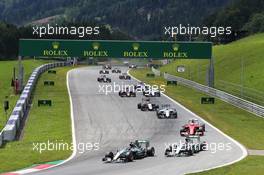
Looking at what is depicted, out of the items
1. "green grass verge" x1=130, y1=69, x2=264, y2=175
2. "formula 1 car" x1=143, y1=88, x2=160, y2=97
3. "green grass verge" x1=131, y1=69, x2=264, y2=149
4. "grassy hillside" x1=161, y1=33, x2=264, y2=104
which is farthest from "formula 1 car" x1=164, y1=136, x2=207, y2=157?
"formula 1 car" x1=143, y1=88, x2=160, y2=97

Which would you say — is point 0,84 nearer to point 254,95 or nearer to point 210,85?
point 210,85

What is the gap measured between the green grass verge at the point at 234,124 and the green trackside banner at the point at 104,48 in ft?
16.4

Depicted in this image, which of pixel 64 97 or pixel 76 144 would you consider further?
pixel 64 97

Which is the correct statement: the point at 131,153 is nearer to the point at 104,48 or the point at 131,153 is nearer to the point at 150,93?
the point at 150,93

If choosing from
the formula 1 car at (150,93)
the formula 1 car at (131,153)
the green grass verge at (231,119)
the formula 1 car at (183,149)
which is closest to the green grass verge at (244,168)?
the formula 1 car at (183,149)

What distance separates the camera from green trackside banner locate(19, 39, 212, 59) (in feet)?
239

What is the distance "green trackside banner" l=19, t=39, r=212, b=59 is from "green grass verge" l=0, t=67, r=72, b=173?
498 centimetres

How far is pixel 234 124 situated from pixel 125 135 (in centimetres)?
1104

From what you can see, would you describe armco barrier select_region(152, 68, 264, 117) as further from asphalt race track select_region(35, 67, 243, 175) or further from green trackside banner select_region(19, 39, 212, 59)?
asphalt race track select_region(35, 67, 243, 175)

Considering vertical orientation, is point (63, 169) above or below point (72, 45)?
below

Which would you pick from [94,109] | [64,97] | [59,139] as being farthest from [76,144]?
[64,97]

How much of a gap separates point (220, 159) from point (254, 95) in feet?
127

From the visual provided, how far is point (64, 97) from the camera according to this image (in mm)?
66688

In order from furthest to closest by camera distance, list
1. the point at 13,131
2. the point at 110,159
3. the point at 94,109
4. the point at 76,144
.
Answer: the point at 94,109 → the point at 13,131 → the point at 76,144 → the point at 110,159
